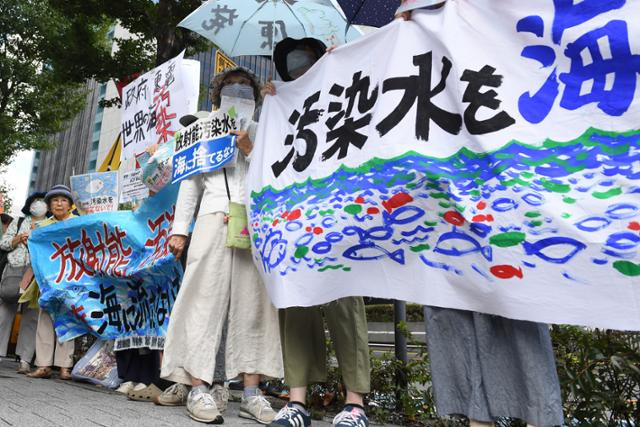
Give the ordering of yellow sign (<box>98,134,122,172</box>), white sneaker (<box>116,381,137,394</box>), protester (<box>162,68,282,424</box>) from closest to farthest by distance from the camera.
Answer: protester (<box>162,68,282,424</box>)
white sneaker (<box>116,381,137,394</box>)
yellow sign (<box>98,134,122,172</box>)

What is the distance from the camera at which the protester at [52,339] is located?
518 cm

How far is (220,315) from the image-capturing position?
123 inches

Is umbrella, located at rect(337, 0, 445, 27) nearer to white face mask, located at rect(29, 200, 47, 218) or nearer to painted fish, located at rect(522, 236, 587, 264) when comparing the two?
painted fish, located at rect(522, 236, 587, 264)

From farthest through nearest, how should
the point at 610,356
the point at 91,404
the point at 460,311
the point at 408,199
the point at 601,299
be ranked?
the point at 91,404 < the point at 610,356 < the point at 408,199 < the point at 460,311 < the point at 601,299

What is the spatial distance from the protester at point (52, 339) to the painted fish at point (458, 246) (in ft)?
14.1

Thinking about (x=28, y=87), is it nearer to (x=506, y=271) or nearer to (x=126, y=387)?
(x=126, y=387)

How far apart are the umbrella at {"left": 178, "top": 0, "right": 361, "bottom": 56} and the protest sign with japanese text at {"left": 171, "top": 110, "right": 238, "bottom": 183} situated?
1.80 feet

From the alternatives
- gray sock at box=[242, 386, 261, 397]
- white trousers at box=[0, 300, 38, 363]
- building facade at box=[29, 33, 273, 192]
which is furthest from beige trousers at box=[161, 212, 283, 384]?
building facade at box=[29, 33, 273, 192]

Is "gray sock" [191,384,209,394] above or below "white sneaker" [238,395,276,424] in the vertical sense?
above

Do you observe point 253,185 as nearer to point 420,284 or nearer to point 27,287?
point 420,284

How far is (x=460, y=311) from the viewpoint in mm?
2082

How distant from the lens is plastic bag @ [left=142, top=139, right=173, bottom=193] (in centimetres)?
367

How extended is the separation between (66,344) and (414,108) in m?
4.41

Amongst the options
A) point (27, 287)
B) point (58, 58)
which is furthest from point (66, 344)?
point (58, 58)
